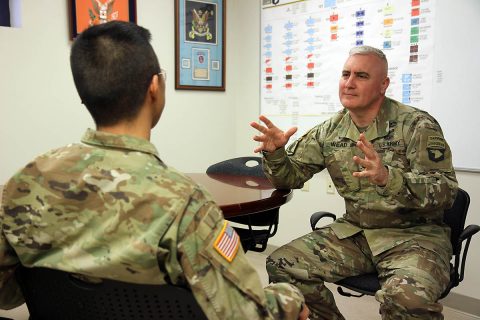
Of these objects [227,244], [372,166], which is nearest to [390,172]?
[372,166]

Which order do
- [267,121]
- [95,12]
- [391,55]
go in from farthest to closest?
[95,12], [391,55], [267,121]

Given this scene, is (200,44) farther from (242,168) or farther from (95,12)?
(242,168)

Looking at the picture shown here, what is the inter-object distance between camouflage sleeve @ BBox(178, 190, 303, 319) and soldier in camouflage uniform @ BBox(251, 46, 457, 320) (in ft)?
3.06

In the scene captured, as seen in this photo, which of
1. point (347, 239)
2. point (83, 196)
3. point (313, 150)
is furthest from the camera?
point (313, 150)

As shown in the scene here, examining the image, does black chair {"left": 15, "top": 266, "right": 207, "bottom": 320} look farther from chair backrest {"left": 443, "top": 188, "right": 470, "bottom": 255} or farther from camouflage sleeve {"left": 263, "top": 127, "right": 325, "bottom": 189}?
chair backrest {"left": 443, "top": 188, "right": 470, "bottom": 255}

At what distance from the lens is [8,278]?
987mm

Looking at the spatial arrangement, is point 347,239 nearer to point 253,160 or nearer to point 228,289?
point 253,160

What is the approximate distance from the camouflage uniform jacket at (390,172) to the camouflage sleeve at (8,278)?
121 centimetres

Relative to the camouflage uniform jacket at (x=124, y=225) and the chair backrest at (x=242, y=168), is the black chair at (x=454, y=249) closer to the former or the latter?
the chair backrest at (x=242, y=168)

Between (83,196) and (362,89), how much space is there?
1.55 m

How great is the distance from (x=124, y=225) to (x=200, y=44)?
294cm

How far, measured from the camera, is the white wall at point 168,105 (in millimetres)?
2812

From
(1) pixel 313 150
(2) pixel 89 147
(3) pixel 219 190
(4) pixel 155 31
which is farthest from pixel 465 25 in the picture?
(2) pixel 89 147

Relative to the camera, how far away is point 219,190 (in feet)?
6.22
